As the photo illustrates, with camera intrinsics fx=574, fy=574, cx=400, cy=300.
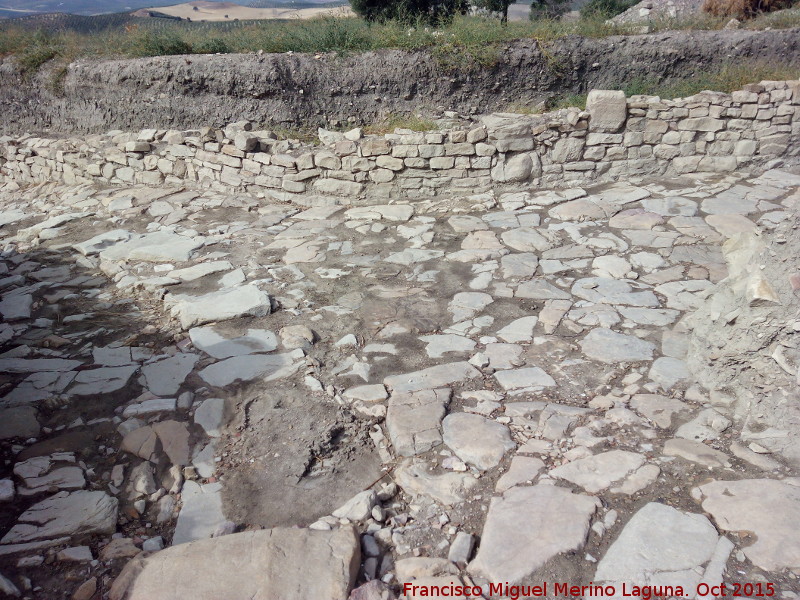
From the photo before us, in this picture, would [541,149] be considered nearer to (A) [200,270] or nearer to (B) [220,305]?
(A) [200,270]

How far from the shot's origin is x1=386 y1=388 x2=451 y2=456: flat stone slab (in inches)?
109

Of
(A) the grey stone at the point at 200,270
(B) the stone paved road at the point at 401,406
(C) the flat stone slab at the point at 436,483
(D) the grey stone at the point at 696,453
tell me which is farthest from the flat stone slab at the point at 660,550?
(A) the grey stone at the point at 200,270

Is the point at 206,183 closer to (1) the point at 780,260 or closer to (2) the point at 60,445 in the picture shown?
(2) the point at 60,445

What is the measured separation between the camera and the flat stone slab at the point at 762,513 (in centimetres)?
199

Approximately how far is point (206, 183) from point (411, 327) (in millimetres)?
4138

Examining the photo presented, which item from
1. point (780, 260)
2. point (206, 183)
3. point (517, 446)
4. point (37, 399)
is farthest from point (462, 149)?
point (37, 399)

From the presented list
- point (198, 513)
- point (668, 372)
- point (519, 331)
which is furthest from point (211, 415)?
point (668, 372)

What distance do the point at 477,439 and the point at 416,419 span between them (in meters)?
0.35

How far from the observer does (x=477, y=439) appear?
276 centimetres

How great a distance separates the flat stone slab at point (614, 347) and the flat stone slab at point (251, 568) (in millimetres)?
1918

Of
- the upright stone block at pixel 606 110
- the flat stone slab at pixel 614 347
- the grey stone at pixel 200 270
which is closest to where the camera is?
the flat stone slab at pixel 614 347

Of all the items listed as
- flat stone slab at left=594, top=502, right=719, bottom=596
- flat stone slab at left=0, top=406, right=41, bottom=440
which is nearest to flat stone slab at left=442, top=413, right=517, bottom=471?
flat stone slab at left=594, top=502, right=719, bottom=596

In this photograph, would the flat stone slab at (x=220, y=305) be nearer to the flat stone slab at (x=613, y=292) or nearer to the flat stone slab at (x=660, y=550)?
the flat stone slab at (x=613, y=292)

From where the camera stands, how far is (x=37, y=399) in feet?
10.7
